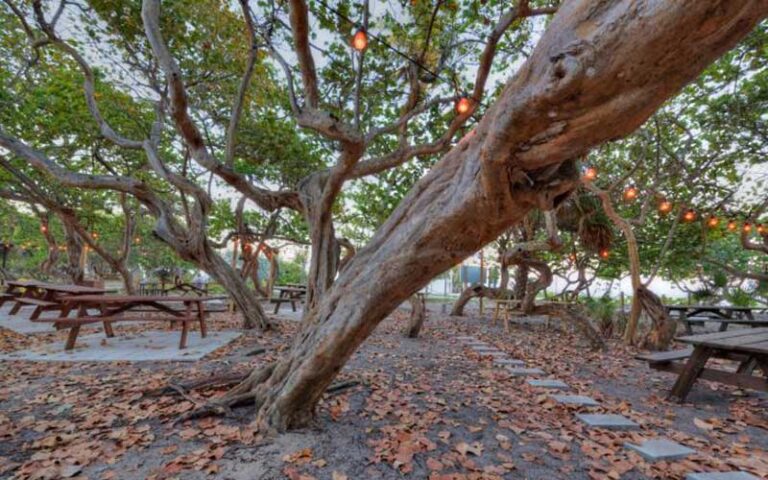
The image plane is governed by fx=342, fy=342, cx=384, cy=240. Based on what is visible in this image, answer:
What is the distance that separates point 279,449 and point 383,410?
41.0 inches

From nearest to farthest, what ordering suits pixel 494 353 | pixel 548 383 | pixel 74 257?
pixel 548 383 < pixel 494 353 < pixel 74 257

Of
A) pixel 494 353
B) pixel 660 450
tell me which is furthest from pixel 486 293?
pixel 660 450

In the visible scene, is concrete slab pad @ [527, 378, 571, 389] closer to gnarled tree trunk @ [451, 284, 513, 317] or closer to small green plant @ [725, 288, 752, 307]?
gnarled tree trunk @ [451, 284, 513, 317]

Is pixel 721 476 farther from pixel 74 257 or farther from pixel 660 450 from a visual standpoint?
pixel 74 257

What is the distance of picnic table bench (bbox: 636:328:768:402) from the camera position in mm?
3230

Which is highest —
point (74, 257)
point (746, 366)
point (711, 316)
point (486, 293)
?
point (74, 257)

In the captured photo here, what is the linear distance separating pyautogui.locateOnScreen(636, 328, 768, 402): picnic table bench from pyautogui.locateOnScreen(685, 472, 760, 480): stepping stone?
148cm

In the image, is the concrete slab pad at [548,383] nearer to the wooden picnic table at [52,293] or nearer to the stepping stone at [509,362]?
the stepping stone at [509,362]

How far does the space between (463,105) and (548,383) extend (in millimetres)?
4018

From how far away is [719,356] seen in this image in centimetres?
367

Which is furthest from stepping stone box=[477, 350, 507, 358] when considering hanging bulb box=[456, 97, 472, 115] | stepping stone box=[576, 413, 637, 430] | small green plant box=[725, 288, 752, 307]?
small green plant box=[725, 288, 752, 307]

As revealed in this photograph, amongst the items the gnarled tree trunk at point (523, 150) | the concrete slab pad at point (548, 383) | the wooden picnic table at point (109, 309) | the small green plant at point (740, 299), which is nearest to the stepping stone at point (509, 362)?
the concrete slab pad at point (548, 383)

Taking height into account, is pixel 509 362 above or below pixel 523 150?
below

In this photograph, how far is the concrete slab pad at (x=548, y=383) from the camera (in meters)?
3.98
